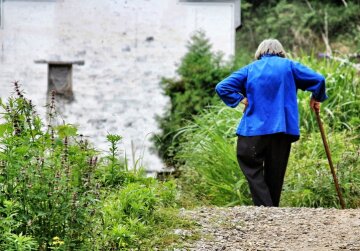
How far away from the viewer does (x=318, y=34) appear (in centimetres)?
2830

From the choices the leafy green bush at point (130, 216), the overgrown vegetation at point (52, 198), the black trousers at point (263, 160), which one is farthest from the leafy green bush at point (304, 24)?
the overgrown vegetation at point (52, 198)

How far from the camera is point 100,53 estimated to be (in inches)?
612

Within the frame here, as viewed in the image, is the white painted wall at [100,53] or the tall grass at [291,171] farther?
the white painted wall at [100,53]

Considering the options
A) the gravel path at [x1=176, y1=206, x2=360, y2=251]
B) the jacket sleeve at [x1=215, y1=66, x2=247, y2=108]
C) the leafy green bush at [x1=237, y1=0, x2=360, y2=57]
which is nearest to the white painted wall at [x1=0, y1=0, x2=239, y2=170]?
the jacket sleeve at [x1=215, y1=66, x2=247, y2=108]

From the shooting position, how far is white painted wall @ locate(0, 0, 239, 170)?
15570 mm

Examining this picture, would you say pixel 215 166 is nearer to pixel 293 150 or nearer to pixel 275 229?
pixel 293 150

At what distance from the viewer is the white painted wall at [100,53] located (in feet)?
51.1

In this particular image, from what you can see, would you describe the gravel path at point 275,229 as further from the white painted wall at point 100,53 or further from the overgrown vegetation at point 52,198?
the white painted wall at point 100,53

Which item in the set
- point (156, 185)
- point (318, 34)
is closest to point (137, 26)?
point (156, 185)

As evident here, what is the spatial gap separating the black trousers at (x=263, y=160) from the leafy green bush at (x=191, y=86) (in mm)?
5805

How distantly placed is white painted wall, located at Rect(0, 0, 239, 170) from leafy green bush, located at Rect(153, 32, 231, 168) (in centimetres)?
20

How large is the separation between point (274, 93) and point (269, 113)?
19cm

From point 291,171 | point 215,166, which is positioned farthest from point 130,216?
point 291,171

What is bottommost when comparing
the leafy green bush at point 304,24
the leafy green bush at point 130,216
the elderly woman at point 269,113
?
the leafy green bush at point 130,216
